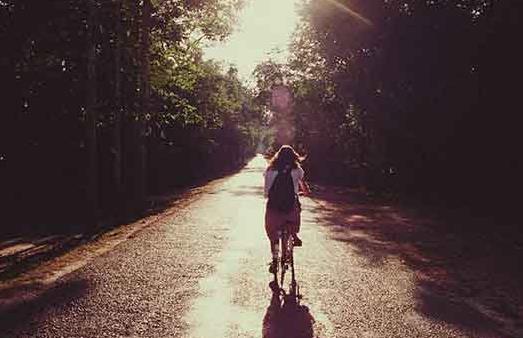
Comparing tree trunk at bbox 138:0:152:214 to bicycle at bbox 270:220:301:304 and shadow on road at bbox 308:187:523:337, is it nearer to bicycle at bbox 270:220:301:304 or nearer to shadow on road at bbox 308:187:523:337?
shadow on road at bbox 308:187:523:337

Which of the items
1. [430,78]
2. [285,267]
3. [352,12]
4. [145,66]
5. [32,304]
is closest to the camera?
[32,304]

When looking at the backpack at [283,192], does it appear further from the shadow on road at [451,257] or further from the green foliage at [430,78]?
→ the green foliage at [430,78]

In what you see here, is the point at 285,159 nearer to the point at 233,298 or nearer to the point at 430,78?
the point at 233,298

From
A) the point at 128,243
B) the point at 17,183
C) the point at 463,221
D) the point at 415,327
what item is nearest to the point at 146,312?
the point at 415,327

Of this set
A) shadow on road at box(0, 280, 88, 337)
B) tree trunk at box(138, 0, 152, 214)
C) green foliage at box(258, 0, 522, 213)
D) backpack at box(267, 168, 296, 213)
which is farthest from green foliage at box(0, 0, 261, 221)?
backpack at box(267, 168, 296, 213)

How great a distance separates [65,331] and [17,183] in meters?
18.1

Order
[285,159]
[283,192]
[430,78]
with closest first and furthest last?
1. [283,192]
2. [285,159]
3. [430,78]

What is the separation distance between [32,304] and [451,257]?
8553 mm

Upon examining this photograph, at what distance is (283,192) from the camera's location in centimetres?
893

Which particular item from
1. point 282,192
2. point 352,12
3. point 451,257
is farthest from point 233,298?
point 352,12

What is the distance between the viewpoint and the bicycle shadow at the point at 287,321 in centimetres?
657

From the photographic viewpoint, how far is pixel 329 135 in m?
54.7

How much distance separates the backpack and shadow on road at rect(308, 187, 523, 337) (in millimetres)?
2368

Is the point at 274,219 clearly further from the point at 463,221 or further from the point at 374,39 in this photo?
the point at 374,39
